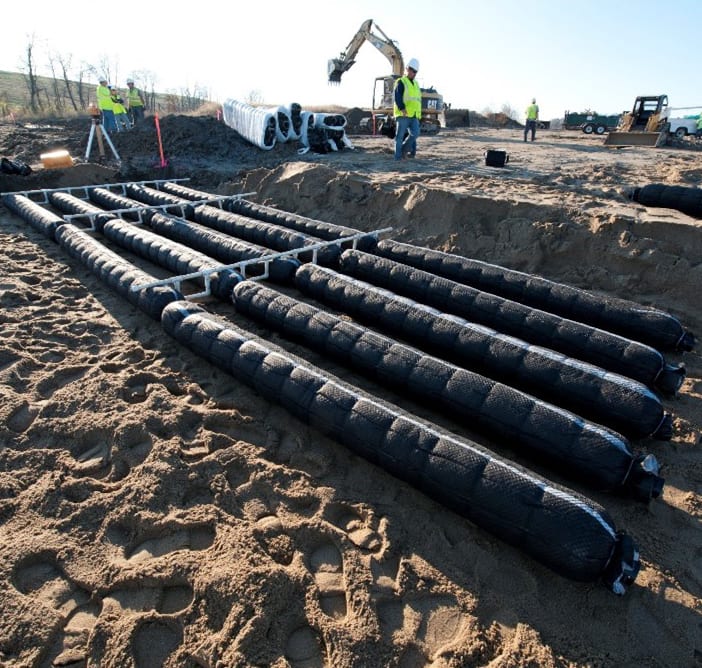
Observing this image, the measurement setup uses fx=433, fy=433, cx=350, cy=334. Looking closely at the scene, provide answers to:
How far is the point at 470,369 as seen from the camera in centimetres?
441

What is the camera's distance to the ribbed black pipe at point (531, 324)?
4.16 meters

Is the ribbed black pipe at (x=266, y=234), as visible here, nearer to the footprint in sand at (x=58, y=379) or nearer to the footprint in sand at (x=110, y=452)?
the footprint in sand at (x=58, y=379)

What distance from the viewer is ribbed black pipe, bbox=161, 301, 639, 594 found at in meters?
2.55

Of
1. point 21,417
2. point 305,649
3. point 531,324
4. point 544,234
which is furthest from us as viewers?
point 544,234

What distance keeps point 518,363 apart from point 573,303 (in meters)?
1.75

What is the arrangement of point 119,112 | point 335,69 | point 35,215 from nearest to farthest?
point 35,215, point 119,112, point 335,69

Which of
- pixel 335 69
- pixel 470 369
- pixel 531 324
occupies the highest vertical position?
pixel 335 69

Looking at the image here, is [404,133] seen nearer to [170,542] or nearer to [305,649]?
[170,542]

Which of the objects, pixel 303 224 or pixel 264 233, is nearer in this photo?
pixel 264 233

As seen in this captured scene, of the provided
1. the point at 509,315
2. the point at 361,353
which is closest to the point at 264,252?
the point at 361,353

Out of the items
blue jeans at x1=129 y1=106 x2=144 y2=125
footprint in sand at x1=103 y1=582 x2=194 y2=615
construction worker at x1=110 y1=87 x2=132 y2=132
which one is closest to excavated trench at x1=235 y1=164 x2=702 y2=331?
footprint in sand at x1=103 y1=582 x2=194 y2=615

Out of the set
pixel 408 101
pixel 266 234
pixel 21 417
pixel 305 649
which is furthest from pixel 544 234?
pixel 21 417

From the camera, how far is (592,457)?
3094 millimetres

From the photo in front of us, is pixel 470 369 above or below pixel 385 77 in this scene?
below
